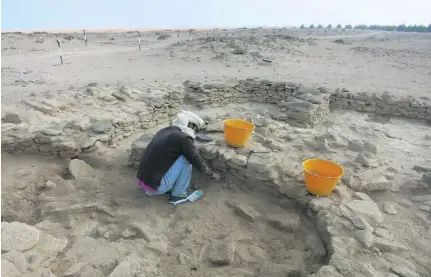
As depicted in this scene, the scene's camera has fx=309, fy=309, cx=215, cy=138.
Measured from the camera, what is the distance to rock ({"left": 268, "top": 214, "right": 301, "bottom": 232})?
350 cm

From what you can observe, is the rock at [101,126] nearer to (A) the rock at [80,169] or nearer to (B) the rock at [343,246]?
(A) the rock at [80,169]

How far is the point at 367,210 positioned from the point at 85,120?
14.7 feet

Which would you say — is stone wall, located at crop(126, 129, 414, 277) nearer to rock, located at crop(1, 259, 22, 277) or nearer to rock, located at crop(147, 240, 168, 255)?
rock, located at crop(147, 240, 168, 255)

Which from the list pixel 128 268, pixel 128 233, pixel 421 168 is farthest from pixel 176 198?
pixel 421 168

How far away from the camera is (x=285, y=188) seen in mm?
3857

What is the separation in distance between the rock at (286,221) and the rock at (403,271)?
1077 mm

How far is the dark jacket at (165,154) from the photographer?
3621mm

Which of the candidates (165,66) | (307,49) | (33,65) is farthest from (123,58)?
(307,49)

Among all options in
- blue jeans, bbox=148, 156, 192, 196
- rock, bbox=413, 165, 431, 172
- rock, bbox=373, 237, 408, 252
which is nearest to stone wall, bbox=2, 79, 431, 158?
blue jeans, bbox=148, 156, 192, 196

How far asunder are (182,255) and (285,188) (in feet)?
5.02

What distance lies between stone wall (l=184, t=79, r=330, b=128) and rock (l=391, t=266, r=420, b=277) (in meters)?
4.48

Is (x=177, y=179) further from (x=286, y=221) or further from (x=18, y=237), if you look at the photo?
(x=18, y=237)

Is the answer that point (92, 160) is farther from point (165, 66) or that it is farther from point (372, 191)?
point (165, 66)

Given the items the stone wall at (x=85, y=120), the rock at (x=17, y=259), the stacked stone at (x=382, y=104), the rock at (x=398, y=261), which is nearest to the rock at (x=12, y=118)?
the stone wall at (x=85, y=120)
